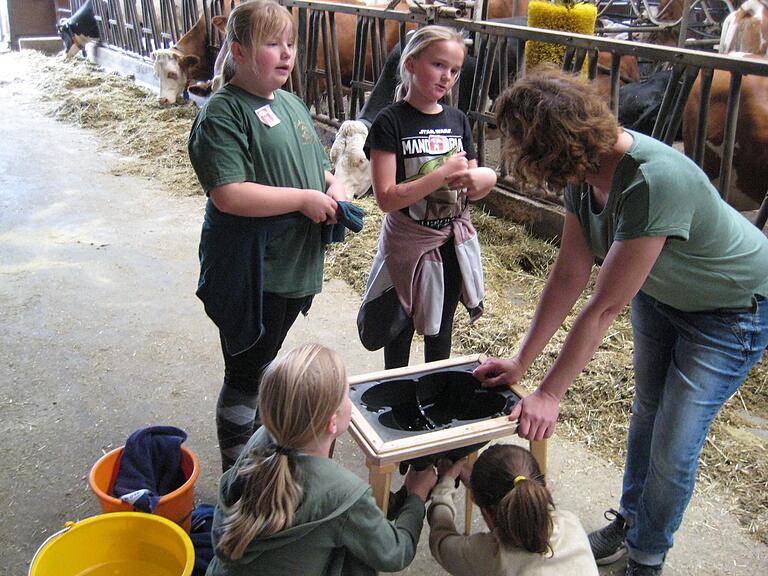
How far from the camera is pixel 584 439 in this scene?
2785mm

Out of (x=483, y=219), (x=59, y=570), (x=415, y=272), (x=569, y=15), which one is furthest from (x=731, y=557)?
(x=569, y=15)

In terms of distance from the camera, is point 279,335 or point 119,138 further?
point 119,138

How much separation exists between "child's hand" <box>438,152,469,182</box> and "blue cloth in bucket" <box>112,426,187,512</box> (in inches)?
46.6

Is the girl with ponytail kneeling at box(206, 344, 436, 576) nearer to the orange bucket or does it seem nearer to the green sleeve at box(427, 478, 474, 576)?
the green sleeve at box(427, 478, 474, 576)

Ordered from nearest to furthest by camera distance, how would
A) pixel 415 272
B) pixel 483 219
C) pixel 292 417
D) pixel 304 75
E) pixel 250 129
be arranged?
pixel 292 417
pixel 250 129
pixel 415 272
pixel 483 219
pixel 304 75

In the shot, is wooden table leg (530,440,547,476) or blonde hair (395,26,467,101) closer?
wooden table leg (530,440,547,476)

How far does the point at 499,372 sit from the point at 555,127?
74 centimetres

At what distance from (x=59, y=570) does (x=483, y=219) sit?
385 cm

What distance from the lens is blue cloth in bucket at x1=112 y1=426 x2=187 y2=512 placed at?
2.00 meters

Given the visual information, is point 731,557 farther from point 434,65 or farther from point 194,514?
point 434,65

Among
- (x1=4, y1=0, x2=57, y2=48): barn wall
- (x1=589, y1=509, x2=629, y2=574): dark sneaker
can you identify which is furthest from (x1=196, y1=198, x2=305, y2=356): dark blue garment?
(x1=4, y1=0, x2=57, y2=48): barn wall

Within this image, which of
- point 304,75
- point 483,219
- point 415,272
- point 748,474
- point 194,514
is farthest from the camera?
point 304,75

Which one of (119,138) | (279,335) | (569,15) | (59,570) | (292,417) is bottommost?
(119,138)

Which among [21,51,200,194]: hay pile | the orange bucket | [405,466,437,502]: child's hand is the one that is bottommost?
[21,51,200,194]: hay pile
